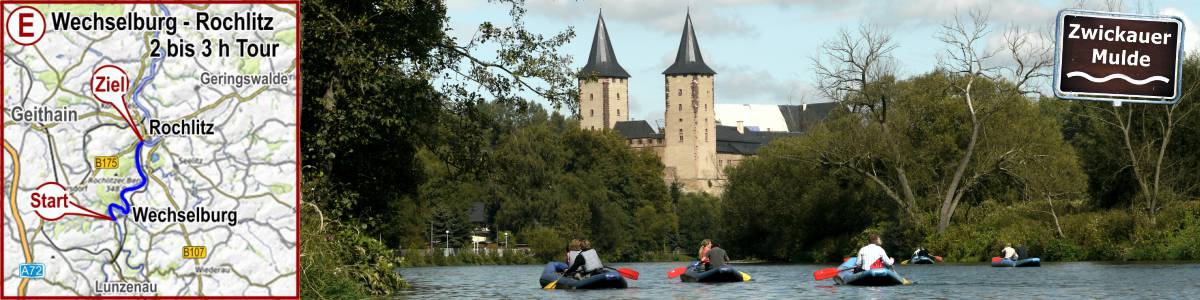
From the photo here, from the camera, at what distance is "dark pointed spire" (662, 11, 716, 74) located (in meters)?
178

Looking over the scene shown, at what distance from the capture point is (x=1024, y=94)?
49719 millimetres

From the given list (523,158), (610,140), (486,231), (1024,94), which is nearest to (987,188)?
(1024,94)

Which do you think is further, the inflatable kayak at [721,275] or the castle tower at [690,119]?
the castle tower at [690,119]

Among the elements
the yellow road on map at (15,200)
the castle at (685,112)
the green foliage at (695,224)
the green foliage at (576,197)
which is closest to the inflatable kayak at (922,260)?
the green foliage at (576,197)

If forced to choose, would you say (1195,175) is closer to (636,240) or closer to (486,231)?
(636,240)

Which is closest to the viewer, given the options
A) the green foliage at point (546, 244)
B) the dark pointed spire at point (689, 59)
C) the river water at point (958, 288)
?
the river water at point (958, 288)

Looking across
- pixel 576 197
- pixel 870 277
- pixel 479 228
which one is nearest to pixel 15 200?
pixel 870 277

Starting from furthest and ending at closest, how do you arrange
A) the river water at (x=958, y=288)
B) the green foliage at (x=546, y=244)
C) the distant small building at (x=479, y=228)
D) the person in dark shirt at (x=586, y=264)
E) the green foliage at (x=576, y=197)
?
the distant small building at (x=479, y=228) < the green foliage at (x=576, y=197) < the green foliage at (x=546, y=244) < the person in dark shirt at (x=586, y=264) < the river water at (x=958, y=288)

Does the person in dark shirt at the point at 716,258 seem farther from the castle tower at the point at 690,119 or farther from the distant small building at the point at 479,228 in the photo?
the castle tower at the point at 690,119

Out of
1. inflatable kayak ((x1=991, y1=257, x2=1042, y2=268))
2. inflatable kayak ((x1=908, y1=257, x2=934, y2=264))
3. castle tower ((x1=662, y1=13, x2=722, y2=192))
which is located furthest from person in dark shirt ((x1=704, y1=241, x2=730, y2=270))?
castle tower ((x1=662, y1=13, x2=722, y2=192))

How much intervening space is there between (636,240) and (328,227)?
82416mm

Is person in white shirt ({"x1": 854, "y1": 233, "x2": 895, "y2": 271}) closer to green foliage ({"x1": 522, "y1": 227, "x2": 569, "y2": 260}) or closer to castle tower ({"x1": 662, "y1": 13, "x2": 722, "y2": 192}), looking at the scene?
green foliage ({"x1": 522, "y1": 227, "x2": 569, "y2": 260})

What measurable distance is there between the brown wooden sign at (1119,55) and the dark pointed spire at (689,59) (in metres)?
169

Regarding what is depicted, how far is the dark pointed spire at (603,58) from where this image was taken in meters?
178
